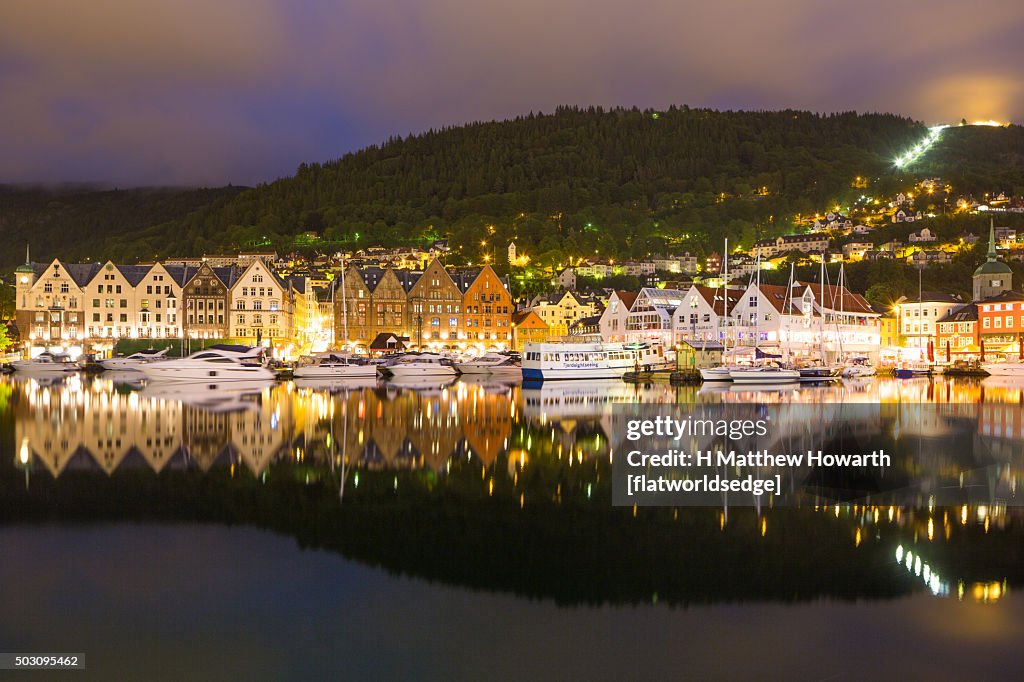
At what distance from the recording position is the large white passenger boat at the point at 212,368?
52.5 metres

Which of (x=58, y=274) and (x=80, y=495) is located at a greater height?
(x=58, y=274)

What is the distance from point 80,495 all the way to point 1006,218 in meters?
177

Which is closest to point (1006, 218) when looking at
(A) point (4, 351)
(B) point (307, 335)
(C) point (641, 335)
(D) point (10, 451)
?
(C) point (641, 335)

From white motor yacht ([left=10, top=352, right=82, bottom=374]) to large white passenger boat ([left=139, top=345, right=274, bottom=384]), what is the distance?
67.0 feet

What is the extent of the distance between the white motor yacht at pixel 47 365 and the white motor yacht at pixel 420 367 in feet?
98.7

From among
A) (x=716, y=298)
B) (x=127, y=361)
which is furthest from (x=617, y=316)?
(x=127, y=361)

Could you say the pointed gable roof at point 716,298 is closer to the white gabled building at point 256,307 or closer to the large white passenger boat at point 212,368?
the large white passenger boat at point 212,368

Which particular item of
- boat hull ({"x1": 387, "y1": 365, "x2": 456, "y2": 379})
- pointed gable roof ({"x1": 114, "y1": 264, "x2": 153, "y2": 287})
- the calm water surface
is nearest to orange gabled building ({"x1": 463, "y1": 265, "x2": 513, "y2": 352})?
boat hull ({"x1": 387, "y1": 365, "x2": 456, "y2": 379})

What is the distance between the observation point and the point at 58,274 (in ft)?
286

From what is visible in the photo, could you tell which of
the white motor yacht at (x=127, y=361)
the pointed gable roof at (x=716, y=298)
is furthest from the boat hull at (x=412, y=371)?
the pointed gable roof at (x=716, y=298)

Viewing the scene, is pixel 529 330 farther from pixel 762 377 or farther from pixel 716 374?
pixel 762 377

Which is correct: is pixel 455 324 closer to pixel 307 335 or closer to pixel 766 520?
pixel 307 335

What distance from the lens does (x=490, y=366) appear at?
230ft

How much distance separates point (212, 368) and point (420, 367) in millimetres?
15386
